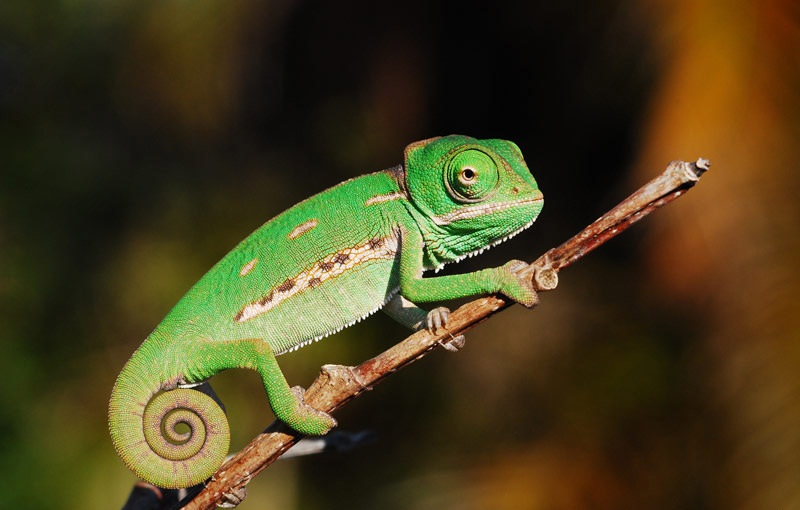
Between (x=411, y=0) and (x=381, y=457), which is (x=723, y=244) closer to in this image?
(x=381, y=457)

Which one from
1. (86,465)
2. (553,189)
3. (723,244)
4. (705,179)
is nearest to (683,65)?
(705,179)

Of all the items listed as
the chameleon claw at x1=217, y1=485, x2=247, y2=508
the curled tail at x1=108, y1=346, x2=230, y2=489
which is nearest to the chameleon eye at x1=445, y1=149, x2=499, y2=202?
the curled tail at x1=108, y1=346, x2=230, y2=489

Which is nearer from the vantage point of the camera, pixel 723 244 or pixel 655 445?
pixel 723 244

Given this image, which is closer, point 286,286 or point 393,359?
point 393,359

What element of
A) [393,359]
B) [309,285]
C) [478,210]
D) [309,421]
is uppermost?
[478,210]

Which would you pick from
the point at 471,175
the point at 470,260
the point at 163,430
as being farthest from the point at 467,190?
the point at 470,260

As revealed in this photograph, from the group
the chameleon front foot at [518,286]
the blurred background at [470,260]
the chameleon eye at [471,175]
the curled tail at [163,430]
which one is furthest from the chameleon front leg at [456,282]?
the blurred background at [470,260]

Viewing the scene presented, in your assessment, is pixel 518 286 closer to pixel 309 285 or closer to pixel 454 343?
pixel 454 343

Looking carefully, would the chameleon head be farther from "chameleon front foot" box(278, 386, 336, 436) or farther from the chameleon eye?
"chameleon front foot" box(278, 386, 336, 436)

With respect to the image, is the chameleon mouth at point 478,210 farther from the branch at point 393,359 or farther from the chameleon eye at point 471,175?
the branch at point 393,359
